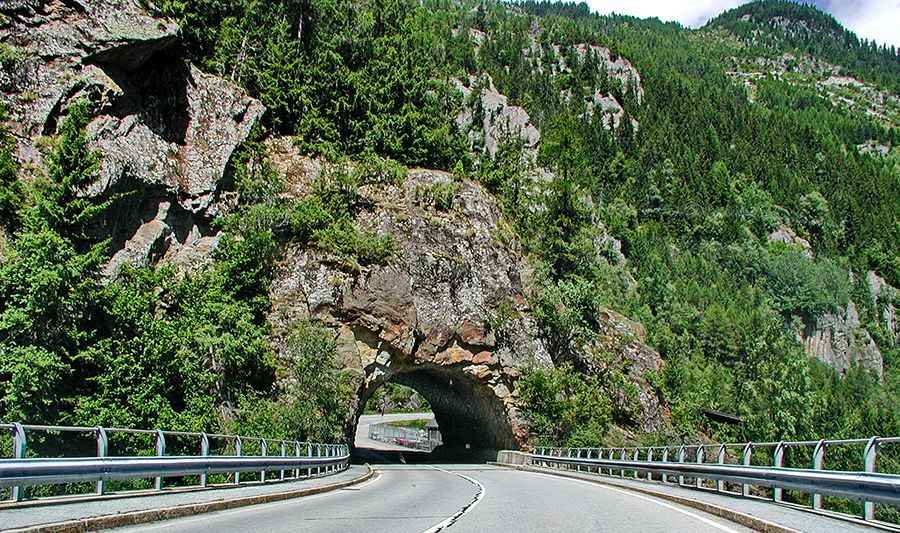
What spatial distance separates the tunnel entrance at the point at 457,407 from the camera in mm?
42531

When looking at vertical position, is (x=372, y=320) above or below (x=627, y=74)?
below

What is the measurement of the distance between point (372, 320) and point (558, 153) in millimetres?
39035

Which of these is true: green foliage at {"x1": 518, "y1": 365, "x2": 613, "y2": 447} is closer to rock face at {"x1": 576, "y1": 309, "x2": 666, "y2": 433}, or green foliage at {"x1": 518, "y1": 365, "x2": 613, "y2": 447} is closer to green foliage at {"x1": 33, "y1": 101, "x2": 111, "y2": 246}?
rock face at {"x1": 576, "y1": 309, "x2": 666, "y2": 433}

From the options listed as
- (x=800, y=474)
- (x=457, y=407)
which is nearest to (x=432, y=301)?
(x=457, y=407)

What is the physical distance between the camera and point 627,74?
17025 centimetres

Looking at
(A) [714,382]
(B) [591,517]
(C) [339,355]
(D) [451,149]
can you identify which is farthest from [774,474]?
(A) [714,382]

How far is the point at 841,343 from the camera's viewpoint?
413 feet

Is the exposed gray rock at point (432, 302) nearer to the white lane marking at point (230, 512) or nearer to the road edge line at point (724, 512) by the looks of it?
the road edge line at point (724, 512)

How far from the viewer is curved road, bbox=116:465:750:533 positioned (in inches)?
389

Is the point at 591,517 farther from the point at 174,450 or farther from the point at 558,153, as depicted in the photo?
the point at 558,153

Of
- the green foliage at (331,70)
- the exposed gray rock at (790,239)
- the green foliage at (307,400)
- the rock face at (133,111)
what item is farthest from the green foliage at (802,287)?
the rock face at (133,111)

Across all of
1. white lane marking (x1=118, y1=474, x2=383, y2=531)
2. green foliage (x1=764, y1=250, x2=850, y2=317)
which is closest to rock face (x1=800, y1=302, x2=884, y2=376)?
green foliage (x1=764, y1=250, x2=850, y2=317)

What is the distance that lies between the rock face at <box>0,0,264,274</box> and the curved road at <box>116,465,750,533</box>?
2060cm

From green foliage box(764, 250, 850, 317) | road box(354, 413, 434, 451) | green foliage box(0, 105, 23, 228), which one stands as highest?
green foliage box(764, 250, 850, 317)
